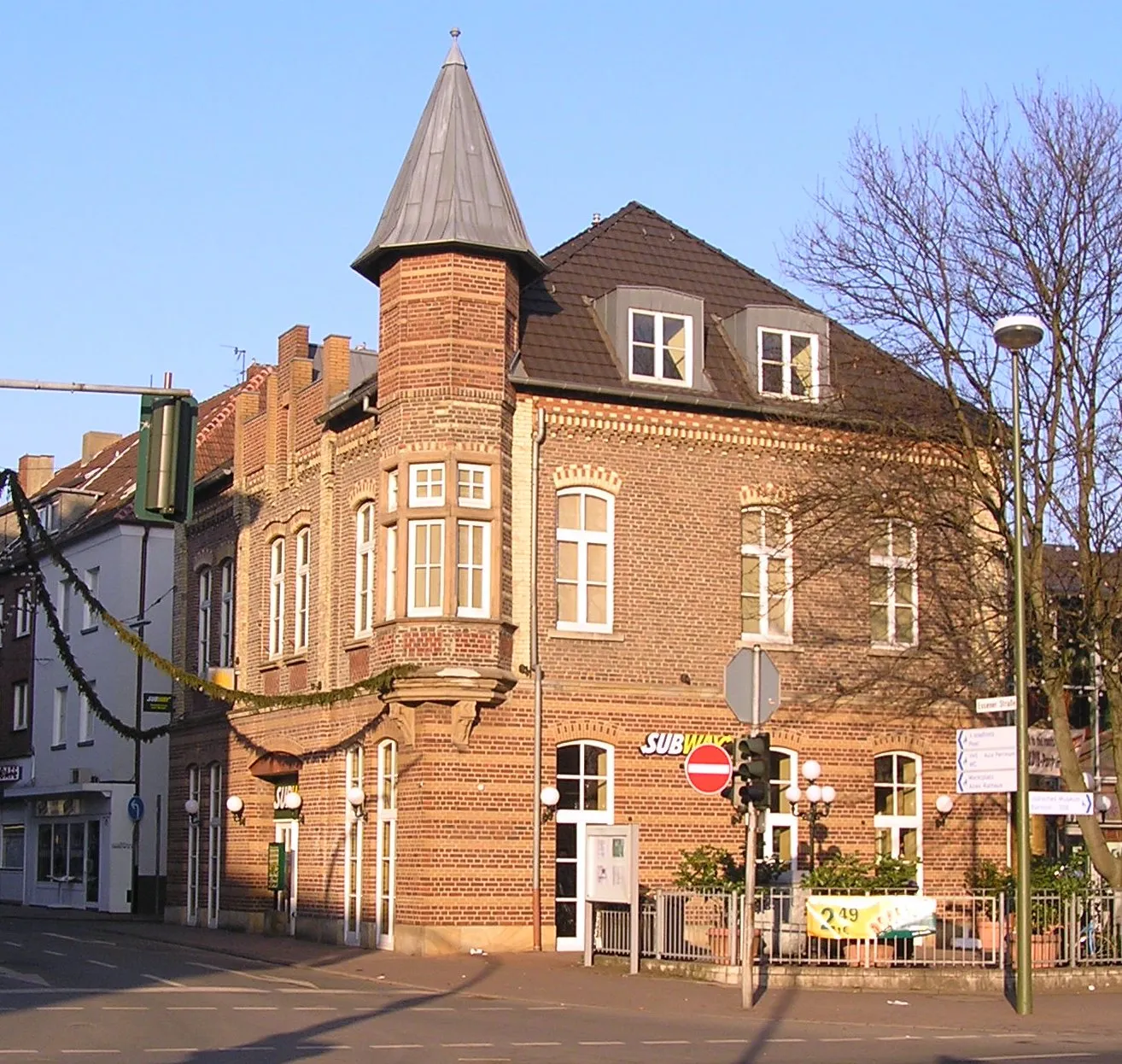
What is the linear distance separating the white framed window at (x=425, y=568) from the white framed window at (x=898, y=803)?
8.47m

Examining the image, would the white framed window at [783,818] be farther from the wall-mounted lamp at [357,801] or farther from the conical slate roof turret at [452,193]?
the conical slate roof turret at [452,193]

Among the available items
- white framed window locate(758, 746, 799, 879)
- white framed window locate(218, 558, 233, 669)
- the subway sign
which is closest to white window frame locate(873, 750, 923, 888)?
white framed window locate(758, 746, 799, 879)

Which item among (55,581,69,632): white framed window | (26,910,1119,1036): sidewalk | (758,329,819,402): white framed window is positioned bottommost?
(26,910,1119,1036): sidewalk

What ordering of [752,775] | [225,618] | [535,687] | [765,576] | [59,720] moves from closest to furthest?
[752,775]
[535,687]
[765,576]
[225,618]
[59,720]

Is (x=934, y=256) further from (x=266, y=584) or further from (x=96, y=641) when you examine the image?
(x=96, y=641)

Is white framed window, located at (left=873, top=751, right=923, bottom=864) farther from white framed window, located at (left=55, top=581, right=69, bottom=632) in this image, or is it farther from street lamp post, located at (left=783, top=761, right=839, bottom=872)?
white framed window, located at (left=55, top=581, right=69, bottom=632)

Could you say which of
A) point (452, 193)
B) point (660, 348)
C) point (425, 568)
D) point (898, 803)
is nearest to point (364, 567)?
point (425, 568)

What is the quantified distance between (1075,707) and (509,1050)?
28839 millimetres

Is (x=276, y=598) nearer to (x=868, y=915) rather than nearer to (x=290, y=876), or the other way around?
(x=290, y=876)

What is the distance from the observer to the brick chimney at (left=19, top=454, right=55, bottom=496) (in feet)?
202

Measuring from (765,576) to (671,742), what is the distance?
344 cm

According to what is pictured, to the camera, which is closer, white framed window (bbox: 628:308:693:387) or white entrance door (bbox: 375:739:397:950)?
white entrance door (bbox: 375:739:397:950)

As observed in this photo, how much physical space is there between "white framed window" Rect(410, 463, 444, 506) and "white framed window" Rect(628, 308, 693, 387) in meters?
4.09

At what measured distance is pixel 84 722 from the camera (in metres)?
49.6
